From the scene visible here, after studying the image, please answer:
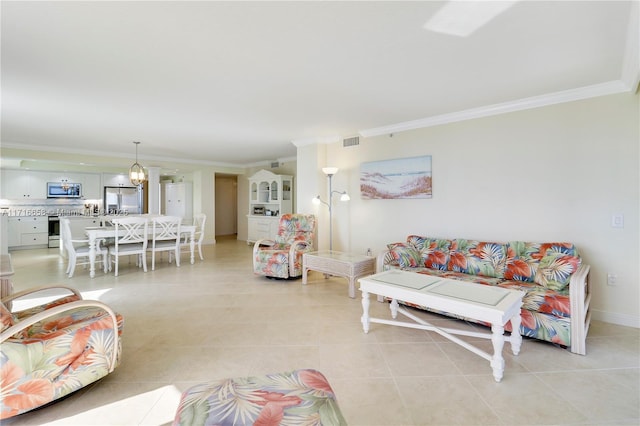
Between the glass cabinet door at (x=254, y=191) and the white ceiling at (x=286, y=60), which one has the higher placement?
the white ceiling at (x=286, y=60)

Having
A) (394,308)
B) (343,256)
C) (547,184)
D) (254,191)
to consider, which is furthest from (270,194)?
(547,184)

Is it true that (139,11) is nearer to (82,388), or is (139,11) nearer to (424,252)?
(82,388)

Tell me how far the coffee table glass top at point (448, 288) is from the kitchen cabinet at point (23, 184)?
9310mm

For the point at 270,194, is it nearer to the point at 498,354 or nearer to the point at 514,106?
the point at 514,106

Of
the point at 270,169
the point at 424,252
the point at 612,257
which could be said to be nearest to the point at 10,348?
the point at 424,252

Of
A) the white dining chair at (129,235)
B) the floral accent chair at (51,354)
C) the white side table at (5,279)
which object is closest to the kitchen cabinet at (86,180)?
the white dining chair at (129,235)

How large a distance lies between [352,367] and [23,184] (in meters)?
9.59

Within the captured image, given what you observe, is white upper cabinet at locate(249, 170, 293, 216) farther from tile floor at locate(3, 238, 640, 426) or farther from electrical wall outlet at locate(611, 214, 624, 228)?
electrical wall outlet at locate(611, 214, 624, 228)

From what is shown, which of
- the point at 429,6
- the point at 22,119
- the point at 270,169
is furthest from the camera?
the point at 270,169

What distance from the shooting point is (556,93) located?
3076 mm

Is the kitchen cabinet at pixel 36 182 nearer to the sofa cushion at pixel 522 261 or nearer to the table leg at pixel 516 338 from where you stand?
the sofa cushion at pixel 522 261

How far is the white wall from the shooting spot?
2.85m

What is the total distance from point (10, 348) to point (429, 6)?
297 cm

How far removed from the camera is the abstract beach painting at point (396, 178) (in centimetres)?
411
